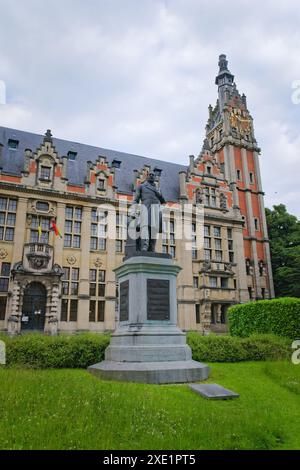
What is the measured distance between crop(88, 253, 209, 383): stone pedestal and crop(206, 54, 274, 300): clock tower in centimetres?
2723

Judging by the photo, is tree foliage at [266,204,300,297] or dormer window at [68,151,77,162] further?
tree foliage at [266,204,300,297]


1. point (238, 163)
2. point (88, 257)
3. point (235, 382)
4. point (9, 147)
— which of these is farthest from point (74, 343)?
point (238, 163)

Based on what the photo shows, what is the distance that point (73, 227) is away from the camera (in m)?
29.5

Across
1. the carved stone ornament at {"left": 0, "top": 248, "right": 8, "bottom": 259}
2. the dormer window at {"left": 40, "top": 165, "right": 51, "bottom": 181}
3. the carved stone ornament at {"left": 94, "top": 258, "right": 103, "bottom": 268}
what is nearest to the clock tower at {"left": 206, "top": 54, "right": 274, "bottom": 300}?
the carved stone ornament at {"left": 94, "top": 258, "right": 103, "bottom": 268}

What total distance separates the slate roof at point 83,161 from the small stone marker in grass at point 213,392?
26232 mm

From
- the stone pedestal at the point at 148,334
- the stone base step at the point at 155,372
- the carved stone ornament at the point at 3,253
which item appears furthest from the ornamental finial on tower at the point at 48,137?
the stone base step at the point at 155,372

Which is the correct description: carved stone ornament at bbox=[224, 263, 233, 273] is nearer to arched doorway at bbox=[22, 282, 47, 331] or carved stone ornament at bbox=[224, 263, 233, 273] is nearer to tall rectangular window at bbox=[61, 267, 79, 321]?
tall rectangular window at bbox=[61, 267, 79, 321]

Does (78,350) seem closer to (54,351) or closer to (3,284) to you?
(54,351)

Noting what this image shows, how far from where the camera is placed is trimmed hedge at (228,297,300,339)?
17.7 meters

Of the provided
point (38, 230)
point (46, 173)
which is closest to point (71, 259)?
point (38, 230)

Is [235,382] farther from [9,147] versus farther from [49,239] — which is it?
[9,147]

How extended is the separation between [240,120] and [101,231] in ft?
83.5

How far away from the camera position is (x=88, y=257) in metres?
28.9
